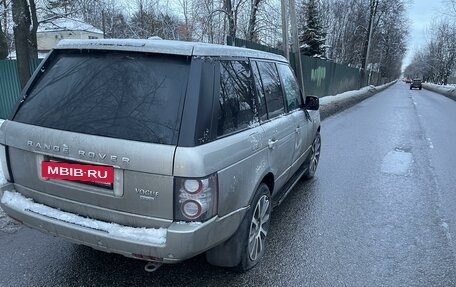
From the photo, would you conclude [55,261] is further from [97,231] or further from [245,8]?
[245,8]

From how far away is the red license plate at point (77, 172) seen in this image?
256 cm

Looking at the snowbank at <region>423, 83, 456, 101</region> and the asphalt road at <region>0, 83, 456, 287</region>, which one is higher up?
the asphalt road at <region>0, 83, 456, 287</region>

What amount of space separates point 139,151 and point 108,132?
Answer: 292 millimetres

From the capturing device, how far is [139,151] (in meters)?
2.46

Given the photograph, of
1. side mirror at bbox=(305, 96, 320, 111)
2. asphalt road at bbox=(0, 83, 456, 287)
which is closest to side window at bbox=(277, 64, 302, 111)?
side mirror at bbox=(305, 96, 320, 111)

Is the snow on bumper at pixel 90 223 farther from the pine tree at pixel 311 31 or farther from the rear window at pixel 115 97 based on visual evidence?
the pine tree at pixel 311 31

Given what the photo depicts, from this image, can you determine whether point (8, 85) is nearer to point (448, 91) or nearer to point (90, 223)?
point (90, 223)

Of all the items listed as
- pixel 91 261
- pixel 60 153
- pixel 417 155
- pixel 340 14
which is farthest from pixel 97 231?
pixel 340 14

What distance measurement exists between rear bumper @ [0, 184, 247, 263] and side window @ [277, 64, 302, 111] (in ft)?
6.93

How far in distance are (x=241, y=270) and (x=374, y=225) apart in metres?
2.08

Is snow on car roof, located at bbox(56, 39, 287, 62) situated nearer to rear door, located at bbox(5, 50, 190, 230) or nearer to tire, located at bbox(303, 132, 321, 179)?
rear door, located at bbox(5, 50, 190, 230)

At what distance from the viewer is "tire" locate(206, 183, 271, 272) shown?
3.08 meters

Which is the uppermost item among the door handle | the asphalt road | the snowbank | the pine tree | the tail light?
the pine tree

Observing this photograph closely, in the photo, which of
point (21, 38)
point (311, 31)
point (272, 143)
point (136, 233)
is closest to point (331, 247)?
point (272, 143)
